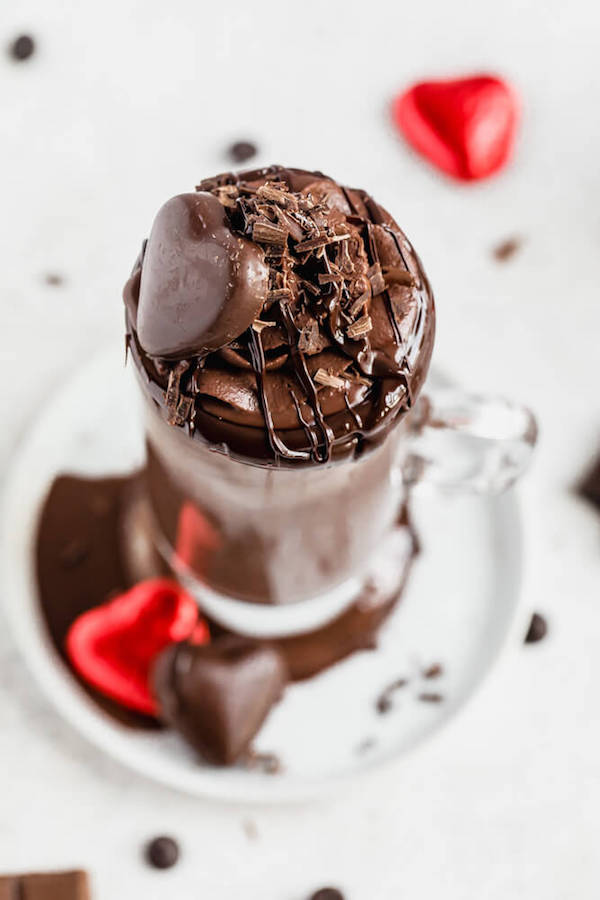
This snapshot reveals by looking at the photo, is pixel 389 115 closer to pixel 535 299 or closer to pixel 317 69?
pixel 317 69

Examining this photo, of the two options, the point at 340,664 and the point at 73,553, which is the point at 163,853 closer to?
the point at 340,664

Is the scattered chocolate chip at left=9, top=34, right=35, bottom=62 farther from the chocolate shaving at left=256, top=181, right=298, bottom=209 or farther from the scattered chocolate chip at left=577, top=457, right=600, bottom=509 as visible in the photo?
the scattered chocolate chip at left=577, top=457, right=600, bottom=509

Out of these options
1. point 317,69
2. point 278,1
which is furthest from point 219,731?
point 278,1

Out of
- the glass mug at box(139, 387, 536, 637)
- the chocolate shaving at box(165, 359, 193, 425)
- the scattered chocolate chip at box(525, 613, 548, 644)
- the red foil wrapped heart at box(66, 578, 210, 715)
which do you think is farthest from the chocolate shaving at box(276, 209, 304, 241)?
the scattered chocolate chip at box(525, 613, 548, 644)

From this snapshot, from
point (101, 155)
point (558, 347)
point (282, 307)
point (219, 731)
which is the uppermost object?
point (282, 307)

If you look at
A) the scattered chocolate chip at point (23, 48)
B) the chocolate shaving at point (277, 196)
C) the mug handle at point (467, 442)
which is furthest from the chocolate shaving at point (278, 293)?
the scattered chocolate chip at point (23, 48)

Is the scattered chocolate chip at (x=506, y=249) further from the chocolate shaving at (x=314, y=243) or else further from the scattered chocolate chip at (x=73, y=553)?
the chocolate shaving at (x=314, y=243)

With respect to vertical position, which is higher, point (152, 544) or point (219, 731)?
→ point (152, 544)
